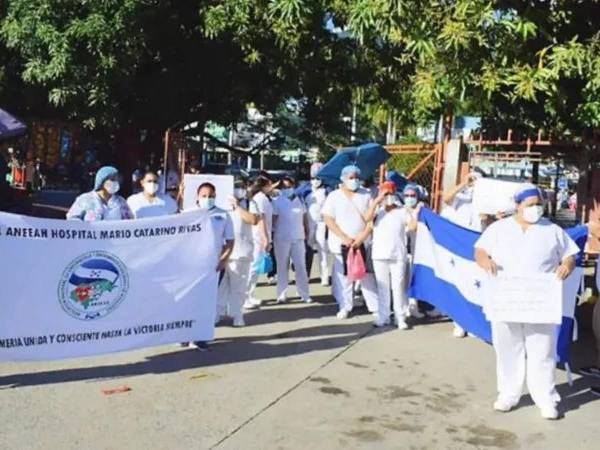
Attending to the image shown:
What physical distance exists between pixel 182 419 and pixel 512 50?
166 inches

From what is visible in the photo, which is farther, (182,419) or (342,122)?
(342,122)

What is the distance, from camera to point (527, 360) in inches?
223

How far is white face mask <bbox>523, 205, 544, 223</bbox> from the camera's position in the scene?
5.50 m

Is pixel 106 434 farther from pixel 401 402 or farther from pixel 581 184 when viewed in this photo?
pixel 581 184

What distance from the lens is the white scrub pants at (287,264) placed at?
9664 mm

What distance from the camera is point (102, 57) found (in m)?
13.8

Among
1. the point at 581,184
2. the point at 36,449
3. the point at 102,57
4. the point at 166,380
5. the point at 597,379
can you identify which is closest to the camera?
the point at 36,449

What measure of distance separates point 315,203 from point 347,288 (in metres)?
2.77

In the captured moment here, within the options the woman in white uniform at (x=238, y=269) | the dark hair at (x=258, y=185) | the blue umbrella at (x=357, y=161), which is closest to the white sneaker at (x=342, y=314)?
the woman in white uniform at (x=238, y=269)

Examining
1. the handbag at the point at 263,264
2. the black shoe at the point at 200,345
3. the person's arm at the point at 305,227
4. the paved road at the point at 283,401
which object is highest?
the person's arm at the point at 305,227

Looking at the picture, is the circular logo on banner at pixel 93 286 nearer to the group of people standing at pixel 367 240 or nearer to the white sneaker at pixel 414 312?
the group of people standing at pixel 367 240

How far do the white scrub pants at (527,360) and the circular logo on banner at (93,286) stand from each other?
9.88 ft

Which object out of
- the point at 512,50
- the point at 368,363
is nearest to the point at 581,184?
the point at 512,50

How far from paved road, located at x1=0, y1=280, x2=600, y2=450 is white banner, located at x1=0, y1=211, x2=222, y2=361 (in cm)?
29
